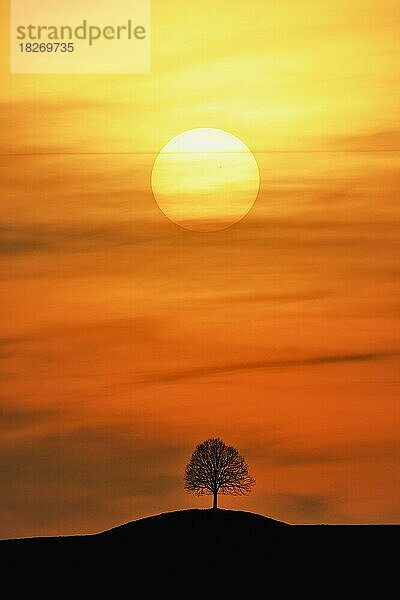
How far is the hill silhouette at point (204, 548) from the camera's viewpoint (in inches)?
1391

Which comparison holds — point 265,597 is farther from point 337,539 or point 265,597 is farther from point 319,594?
point 337,539

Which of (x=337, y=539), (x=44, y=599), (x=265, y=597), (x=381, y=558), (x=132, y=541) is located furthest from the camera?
(x=132, y=541)

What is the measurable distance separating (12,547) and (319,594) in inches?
380

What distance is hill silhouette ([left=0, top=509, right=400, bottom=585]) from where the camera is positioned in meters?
35.3

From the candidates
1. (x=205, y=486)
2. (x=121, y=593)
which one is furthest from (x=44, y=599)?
(x=205, y=486)

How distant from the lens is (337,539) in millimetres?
37031

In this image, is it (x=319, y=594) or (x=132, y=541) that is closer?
(x=319, y=594)

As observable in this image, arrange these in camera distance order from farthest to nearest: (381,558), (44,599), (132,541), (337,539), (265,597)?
(132,541), (337,539), (381,558), (265,597), (44,599)

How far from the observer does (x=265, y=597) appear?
31.6m

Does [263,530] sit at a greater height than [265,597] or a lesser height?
greater

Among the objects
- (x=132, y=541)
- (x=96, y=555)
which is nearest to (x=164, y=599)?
(x=96, y=555)

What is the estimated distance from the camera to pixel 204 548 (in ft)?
129

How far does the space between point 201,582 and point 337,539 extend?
4188 mm

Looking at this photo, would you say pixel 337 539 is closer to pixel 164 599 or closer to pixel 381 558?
pixel 381 558
